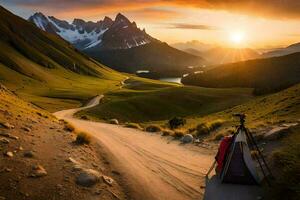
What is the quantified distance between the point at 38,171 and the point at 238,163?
975 cm

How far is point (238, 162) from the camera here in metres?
20.2

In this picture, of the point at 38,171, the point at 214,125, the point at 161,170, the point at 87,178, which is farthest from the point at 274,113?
the point at 38,171

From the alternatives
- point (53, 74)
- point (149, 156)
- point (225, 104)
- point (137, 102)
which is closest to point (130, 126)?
point (149, 156)

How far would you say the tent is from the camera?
19.9 m

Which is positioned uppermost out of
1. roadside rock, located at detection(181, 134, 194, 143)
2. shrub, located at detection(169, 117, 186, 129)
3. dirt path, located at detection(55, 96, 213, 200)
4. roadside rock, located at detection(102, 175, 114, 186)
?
roadside rock, located at detection(102, 175, 114, 186)

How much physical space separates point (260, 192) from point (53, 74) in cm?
18935

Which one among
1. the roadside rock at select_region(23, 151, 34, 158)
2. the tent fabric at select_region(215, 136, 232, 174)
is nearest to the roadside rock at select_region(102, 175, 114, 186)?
the roadside rock at select_region(23, 151, 34, 158)

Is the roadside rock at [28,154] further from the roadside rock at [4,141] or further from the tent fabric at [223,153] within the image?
the tent fabric at [223,153]

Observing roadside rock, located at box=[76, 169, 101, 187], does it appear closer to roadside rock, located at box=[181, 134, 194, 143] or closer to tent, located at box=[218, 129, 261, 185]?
tent, located at box=[218, 129, 261, 185]

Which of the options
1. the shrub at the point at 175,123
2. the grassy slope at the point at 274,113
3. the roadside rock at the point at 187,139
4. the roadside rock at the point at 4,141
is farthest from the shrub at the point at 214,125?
the roadside rock at the point at 4,141

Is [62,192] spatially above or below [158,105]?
above

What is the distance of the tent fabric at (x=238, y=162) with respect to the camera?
19922 mm

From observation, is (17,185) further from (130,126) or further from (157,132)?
(130,126)

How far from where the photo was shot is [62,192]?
52.9 feet
